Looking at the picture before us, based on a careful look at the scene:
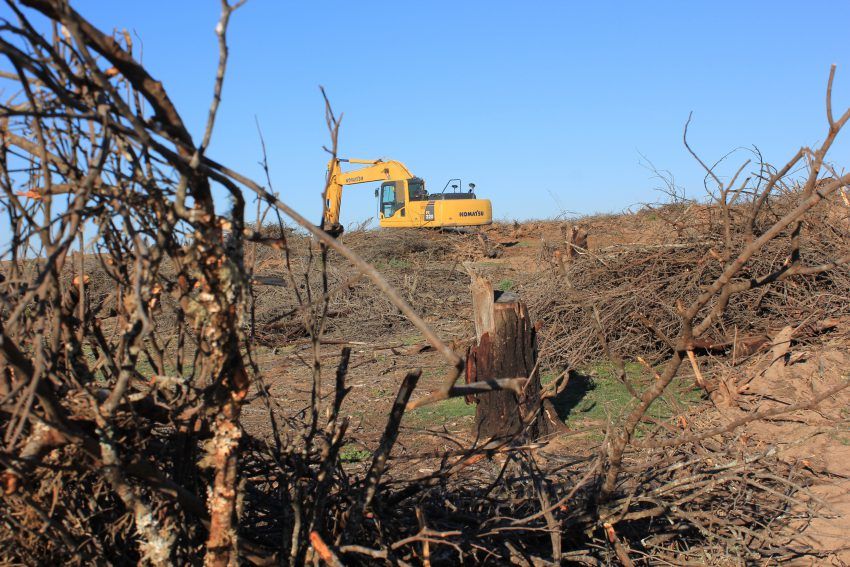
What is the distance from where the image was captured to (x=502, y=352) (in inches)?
244

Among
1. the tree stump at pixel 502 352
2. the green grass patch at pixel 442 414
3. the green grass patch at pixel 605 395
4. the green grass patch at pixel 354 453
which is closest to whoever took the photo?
the green grass patch at pixel 354 453

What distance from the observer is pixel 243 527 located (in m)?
2.78

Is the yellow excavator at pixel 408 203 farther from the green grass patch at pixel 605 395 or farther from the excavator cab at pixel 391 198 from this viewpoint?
the green grass patch at pixel 605 395

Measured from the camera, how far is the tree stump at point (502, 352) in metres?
6.20

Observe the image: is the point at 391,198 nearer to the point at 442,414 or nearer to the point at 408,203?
the point at 408,203

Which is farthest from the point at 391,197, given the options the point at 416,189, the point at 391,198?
the point at 416,189

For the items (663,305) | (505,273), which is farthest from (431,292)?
(663,305)

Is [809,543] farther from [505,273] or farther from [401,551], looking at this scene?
[505,273]

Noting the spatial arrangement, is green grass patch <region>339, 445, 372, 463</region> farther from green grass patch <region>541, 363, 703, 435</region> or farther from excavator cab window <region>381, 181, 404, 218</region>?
excavator cab window <region>381, 181, 404, 218</region>

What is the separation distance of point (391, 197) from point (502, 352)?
20.1 metres

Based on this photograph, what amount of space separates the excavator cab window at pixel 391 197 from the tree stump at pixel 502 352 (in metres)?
19.4

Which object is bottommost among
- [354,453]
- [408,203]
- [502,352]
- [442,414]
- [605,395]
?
[354,453]

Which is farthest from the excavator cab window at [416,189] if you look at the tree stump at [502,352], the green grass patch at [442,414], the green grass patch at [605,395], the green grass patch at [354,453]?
the green grass patch at [354,453]

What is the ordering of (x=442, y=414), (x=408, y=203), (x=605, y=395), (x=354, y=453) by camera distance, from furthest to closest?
(x=408, y=203), (x=605, y=395), (x=442, y=414), (x=354, y=453)
